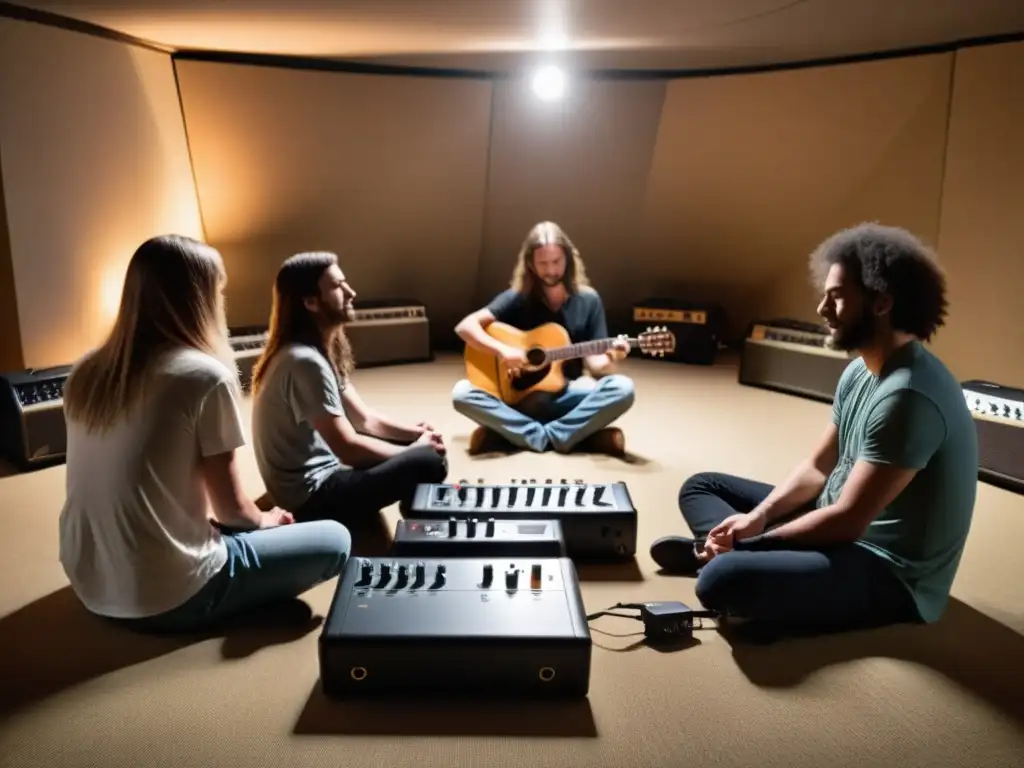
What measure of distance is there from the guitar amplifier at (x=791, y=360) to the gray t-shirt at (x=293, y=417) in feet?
10.5

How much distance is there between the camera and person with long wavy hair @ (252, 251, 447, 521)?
8.75ft

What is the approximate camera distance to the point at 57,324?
4059 mm

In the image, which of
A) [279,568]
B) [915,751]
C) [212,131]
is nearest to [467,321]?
[279,568]

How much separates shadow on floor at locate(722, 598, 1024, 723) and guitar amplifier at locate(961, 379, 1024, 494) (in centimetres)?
131

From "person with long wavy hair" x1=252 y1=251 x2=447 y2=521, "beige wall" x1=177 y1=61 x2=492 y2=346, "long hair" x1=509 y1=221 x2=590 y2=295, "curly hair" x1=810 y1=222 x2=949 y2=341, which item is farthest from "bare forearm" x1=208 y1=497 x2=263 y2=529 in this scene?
"beige wall" x1=177 y1=61 x2=492 y2=346

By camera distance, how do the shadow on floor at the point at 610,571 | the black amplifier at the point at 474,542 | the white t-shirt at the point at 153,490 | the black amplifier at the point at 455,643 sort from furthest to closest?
the shadow on floor at the point at 610,571 → the black amplifier at the point at 474,542 → the white t-shirt at the point at 153,490 → the black amplifier at the point at 455,643

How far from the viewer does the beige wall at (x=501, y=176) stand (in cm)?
412

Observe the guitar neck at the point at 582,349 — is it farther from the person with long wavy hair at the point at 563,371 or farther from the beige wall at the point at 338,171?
the beige wall at the point at 338,171

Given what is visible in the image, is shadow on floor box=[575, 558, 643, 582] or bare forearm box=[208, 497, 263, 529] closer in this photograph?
bare forearm box=[208, 497, 263, 529]

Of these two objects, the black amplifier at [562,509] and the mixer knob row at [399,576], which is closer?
the mixer knob row at [399,576]

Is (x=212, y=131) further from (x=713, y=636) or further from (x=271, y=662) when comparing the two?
(x=713, y=636)

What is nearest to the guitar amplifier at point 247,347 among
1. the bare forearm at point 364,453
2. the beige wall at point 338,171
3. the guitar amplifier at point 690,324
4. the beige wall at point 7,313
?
the beige wall at point 338,171

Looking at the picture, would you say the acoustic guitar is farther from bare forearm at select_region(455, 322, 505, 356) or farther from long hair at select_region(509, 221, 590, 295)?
long hair at select_region(509, 221, 590, 295)

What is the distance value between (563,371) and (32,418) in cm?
233
